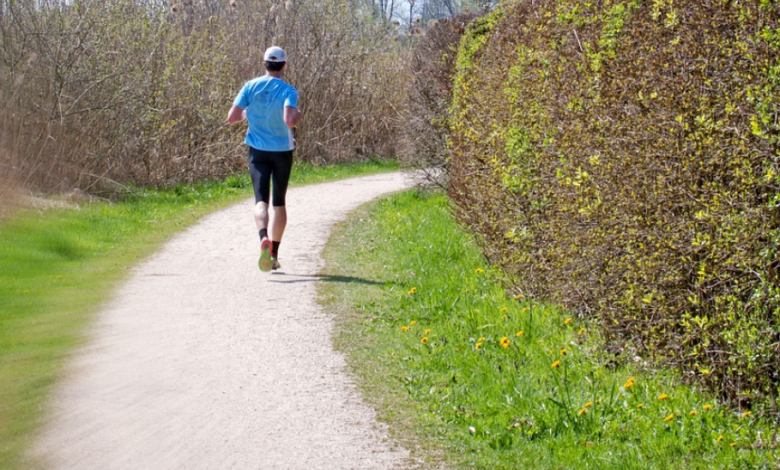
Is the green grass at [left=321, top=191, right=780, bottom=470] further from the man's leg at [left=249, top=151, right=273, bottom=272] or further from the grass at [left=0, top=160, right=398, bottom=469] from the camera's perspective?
the grass at [left=0, top=160, right=398, bottom=469]

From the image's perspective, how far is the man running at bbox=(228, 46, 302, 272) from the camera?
8.69 m

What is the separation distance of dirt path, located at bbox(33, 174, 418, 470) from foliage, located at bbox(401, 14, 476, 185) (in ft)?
17.5

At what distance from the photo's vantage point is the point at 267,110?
8.70m

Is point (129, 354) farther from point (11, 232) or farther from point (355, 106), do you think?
point (355, 106)

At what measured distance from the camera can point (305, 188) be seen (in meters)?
16.8

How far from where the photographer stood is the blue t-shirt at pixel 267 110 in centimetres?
869

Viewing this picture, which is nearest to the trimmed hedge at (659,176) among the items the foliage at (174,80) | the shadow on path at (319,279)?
the shadow on path at (319,279)

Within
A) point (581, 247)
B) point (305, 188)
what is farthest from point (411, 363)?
point (305, 188)

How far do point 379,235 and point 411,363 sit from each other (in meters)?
5.46

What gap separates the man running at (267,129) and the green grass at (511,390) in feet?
3.43

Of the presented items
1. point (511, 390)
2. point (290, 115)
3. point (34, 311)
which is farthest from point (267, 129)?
point (34, 311)

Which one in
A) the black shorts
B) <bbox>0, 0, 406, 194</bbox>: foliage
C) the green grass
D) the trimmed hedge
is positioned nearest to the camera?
the trimmed hedge

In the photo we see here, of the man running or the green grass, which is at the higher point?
the man running

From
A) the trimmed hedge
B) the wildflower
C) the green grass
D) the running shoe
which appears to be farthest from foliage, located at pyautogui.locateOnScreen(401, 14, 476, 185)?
the wildflower
